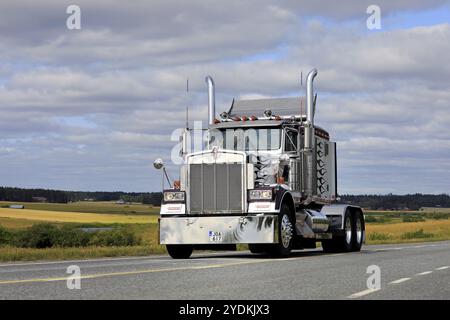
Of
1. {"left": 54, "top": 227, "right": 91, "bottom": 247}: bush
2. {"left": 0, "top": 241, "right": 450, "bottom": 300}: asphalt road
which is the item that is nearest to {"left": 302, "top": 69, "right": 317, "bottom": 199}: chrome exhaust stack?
{"left": 0, "top": 241, "right": 450, "bottom": 300}: asphalt road

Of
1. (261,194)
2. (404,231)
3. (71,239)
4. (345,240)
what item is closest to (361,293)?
(261,194)

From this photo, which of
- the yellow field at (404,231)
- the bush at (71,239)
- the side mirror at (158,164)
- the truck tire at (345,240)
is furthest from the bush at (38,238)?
the side mirror at (158,164)

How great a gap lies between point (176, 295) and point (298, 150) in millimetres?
11529

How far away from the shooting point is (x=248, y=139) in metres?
21.4

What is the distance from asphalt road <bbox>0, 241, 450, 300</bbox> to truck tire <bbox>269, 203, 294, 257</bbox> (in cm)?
224

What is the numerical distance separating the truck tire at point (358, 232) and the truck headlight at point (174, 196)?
24.6 feet

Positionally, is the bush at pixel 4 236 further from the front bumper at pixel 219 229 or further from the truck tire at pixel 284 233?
the truck tire at pixel 284 233

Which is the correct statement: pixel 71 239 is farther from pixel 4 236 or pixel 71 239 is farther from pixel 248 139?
pixel 248 139

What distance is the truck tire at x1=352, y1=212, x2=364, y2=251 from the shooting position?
84.8ft

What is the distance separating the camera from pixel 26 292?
36.0 feet

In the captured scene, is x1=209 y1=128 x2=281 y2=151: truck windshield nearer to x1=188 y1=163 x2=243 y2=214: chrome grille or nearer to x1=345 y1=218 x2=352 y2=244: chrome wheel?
x1=188 y1=163 x2=243 y2=214: chrome grille

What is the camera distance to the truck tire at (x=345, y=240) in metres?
24.7
